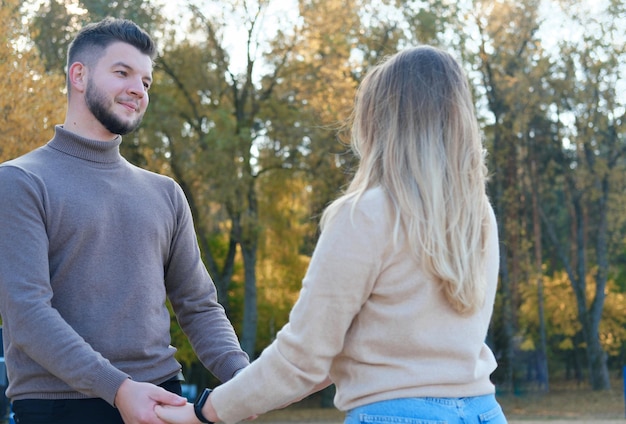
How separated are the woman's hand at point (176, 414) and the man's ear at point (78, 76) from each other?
121cm

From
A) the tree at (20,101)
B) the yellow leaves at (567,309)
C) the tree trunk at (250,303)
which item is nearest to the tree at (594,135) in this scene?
the yellow leaves at (567,309)

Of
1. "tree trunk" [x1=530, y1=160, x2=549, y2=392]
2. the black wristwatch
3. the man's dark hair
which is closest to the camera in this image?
the black wristwatch

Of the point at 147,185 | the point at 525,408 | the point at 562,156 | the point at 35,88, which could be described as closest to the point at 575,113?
the point at 562,156

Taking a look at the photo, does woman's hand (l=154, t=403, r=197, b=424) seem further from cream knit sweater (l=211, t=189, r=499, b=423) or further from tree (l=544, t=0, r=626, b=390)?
tree (l=544, t=0, r=626, b=390)

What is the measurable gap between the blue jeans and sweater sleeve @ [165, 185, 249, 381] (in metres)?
1.12

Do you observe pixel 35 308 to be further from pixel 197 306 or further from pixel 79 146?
pixel 197 306

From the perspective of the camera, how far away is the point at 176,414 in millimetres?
3105

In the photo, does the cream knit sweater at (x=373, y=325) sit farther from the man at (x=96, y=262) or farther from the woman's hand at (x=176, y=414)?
the man at (x=96, y=262)

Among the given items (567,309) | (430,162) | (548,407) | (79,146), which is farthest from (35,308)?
(567,309)

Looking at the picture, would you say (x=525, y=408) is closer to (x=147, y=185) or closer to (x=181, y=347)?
(x=181, y=347)

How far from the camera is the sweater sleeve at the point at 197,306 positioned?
367 cm

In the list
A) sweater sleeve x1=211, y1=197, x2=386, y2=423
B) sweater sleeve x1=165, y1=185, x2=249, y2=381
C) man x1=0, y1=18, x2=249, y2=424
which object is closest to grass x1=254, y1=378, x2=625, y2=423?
sweater sleeve x1=165, y1=185, x2=249, y2=381

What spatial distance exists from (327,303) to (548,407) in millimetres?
29931

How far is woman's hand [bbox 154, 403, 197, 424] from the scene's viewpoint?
121 inches
